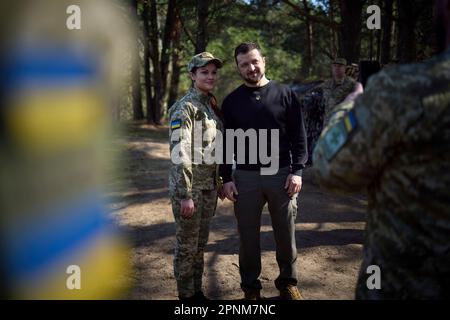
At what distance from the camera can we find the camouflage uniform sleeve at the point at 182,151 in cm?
299

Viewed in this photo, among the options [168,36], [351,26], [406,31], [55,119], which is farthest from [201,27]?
[55,119]

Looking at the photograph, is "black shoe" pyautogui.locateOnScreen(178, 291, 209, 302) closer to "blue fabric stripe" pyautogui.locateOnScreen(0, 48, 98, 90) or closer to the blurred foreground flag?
the blurred foreground flag

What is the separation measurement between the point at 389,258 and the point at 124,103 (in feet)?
116

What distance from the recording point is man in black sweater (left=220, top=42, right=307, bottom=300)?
3.16 metres

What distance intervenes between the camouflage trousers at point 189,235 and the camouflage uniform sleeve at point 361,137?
5.37 feet

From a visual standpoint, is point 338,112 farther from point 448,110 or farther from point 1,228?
point 1,228

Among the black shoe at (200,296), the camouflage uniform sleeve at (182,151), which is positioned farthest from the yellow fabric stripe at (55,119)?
the black shoe at (200,296)

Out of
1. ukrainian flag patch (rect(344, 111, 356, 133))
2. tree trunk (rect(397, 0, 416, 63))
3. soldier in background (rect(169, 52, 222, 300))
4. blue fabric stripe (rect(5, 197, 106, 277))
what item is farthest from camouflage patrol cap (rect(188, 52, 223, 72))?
tree trunk (rect(397, 0, 416, 63))

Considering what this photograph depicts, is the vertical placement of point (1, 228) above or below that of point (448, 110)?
below

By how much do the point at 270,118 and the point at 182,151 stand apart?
771mm

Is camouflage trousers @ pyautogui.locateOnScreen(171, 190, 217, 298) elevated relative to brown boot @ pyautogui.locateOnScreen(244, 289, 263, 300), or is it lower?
elevated

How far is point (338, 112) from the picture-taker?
5.51ft

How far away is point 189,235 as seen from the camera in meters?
3.17
